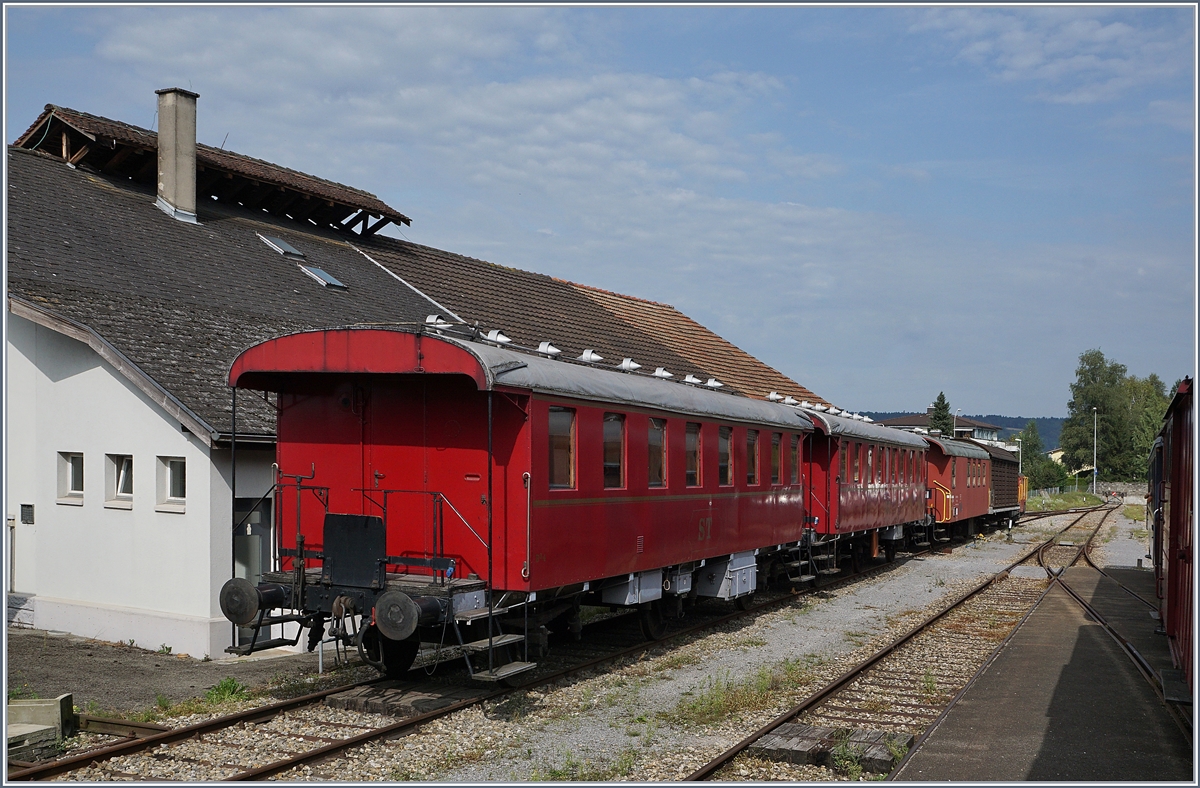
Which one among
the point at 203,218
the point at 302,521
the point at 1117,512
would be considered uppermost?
the point at 203,218

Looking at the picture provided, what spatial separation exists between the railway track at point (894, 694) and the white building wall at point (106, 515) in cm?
657

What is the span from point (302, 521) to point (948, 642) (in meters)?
8.20

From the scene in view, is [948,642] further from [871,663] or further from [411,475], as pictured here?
[411,475]

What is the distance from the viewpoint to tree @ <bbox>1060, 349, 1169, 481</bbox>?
4016 inches

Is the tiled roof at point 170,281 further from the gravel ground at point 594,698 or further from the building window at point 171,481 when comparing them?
the gravel ground at point 594,698

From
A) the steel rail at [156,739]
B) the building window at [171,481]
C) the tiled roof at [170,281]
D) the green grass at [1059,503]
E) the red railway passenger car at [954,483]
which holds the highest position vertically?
the tiled roof at [170,281]

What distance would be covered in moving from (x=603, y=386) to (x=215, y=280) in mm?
8063

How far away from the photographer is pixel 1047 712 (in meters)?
9.10

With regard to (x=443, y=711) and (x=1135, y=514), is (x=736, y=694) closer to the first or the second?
(x=443, y=711)

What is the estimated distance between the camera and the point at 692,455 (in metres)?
12.7

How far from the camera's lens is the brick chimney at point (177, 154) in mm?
17672

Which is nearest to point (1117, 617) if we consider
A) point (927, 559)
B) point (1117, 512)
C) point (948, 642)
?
point (948, 642)

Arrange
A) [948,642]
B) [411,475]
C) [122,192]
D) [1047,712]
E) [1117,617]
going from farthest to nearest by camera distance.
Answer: [122,192] → [1117,617] → [948,642] → [411,475] → [1047,712]

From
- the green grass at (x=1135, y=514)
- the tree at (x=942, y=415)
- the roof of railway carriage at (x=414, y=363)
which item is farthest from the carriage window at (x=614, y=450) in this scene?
the tree at (x=942, y=415)
